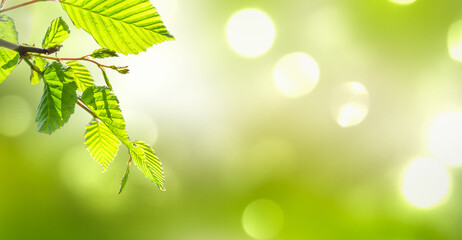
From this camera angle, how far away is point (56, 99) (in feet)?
0.55

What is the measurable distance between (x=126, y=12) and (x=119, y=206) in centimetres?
332

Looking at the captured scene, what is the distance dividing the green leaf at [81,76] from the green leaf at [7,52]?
0.02 m

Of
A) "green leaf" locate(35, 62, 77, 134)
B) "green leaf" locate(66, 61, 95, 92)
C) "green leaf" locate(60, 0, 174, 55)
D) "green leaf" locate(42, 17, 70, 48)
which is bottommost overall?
"green leaf" locate(35, 62, 77, 134)

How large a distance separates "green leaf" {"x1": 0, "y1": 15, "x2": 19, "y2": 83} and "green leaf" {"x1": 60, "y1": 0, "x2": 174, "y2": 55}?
2 centimetres

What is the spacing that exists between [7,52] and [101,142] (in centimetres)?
5

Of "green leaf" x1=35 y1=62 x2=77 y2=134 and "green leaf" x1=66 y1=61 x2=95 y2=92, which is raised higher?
"green leaf" x1=66 y1=61 x2=95 y2=92

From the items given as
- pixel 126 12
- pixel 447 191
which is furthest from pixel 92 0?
pixel 447 191

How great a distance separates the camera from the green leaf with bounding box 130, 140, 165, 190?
0.18m

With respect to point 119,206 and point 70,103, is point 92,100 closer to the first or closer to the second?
point 70,103

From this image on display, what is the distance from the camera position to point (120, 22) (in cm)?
17

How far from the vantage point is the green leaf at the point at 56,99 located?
0.16m

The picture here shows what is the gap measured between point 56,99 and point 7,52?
0.08 ft

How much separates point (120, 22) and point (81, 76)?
0.10 feet

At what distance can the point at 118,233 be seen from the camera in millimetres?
3359
